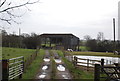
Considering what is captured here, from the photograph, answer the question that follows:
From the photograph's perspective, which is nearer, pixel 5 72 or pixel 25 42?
pixel 5 72

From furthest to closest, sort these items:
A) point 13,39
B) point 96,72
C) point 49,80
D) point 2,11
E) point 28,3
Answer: point 13,39
point 49,80
point 96,72
point 28,3
point 2,11

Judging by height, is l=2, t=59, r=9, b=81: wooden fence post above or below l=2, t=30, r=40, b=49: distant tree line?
below

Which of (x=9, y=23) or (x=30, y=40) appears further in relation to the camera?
(x=30, y=40)

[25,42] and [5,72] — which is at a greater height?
[25,42]

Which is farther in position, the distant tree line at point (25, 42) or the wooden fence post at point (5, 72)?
the distant tree line at point (25, 42)

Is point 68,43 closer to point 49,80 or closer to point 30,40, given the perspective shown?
point 30,40

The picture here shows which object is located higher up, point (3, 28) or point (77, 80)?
point (3, 28)

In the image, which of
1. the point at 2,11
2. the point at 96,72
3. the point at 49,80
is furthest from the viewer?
the point at 49,80

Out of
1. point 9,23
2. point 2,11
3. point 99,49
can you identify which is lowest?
point 99,49

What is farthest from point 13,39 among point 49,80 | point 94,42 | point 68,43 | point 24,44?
point 49,80

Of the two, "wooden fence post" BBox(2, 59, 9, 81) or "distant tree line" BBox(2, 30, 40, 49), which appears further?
"distant tree line" BBox(2, 30, 40, 49)

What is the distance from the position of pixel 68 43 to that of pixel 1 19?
121 feet

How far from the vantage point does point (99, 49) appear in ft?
144

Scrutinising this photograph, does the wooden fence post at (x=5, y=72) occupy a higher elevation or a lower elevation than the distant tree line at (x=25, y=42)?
lower
